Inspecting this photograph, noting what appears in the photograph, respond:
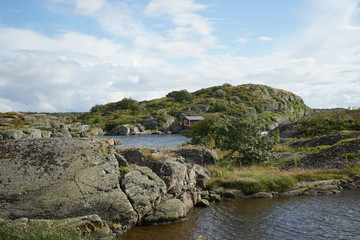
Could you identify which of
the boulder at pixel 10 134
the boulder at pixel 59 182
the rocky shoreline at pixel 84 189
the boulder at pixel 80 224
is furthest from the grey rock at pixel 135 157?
the boulder at pixel 10 134

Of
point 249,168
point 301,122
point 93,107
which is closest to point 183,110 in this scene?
point 93,107

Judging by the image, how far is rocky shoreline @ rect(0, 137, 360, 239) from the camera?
1461cm

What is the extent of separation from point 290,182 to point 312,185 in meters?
1.79

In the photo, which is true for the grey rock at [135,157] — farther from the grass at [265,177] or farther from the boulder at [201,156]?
the boulder at [201,156]

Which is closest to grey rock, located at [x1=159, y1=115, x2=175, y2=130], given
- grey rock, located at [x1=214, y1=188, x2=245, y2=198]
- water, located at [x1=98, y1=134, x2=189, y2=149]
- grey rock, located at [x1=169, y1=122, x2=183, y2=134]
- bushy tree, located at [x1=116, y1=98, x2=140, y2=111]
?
grey rock, located at [x1=169, y1=122, x2=183, y2=134]

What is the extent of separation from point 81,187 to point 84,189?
213 millimetres

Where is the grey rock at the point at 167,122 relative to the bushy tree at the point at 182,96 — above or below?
below

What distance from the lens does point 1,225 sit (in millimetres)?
11992

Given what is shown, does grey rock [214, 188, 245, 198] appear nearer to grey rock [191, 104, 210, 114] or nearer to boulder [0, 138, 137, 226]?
boulder [0, 138, 137, 226]

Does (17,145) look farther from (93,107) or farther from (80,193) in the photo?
(93,107)

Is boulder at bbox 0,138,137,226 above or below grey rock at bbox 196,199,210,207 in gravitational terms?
above

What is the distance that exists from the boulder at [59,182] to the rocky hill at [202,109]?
90514 mm

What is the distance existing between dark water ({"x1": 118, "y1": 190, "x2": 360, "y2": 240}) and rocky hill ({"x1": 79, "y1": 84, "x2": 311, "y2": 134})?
277 feet

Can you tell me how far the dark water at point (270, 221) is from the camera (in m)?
15.0
